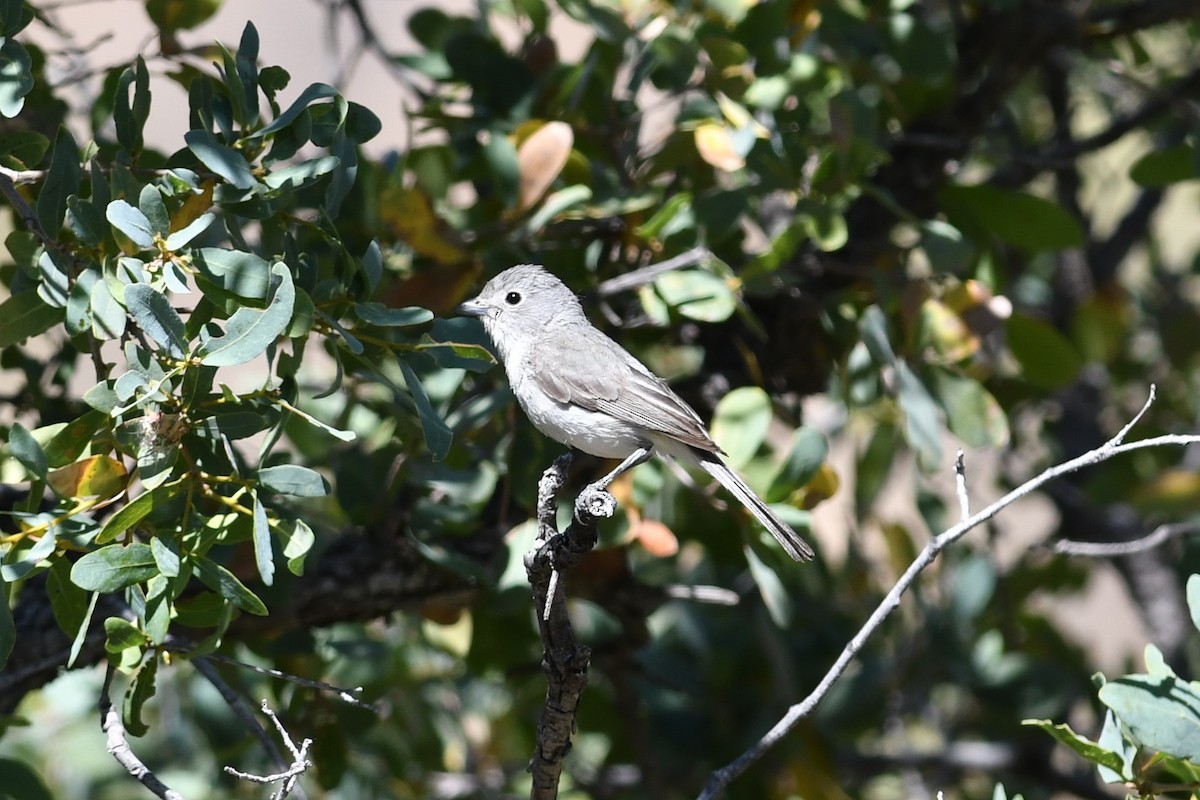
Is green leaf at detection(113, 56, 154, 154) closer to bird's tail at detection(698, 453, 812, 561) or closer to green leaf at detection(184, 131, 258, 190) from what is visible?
green leaf at detection(184, 131, 258, 190)

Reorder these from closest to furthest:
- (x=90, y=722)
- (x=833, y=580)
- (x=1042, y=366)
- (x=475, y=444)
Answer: (x=475, y=444), (x=1042, y=366), (x=90, y=722), (x=833, y=580)

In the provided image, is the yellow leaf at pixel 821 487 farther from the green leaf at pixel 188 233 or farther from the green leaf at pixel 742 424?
the green leaf at pixel 188 233

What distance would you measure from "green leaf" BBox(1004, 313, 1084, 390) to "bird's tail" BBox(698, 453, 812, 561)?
111 cm

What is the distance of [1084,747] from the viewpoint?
2.16 meters

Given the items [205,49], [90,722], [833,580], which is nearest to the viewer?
[205,49]

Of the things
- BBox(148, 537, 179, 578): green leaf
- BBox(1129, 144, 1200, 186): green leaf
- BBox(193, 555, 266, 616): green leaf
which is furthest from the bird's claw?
BBox(1129, 144, 1200, 186): green leaf

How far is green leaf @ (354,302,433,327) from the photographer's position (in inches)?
91.9

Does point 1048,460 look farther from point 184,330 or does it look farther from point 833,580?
point 184,330

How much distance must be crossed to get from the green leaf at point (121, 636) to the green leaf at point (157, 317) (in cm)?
51

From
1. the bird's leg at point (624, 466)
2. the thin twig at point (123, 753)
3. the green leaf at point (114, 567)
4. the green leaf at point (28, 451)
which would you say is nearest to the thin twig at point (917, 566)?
the bird's leg at point (624, 466)

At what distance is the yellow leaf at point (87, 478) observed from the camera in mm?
2266

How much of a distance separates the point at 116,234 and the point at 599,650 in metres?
2.15

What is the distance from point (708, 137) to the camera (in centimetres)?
329

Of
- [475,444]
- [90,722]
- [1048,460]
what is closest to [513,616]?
[475,444]
